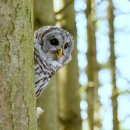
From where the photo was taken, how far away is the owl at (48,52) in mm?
2322

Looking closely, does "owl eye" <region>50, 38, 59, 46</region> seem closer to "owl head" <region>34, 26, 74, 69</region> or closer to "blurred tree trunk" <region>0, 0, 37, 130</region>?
"owl head" <region>34, 26, 74, 69</region>

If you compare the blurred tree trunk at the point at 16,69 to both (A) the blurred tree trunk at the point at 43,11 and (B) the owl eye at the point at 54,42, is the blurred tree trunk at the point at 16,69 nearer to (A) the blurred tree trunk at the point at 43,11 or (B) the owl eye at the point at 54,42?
(B) the owl eye at the point at 54,42

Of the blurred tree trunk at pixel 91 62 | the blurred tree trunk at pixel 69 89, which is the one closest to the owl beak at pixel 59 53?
the blurred tree trunk at pixel 69 89

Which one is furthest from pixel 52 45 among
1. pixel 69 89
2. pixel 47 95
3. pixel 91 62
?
pixel 91 62

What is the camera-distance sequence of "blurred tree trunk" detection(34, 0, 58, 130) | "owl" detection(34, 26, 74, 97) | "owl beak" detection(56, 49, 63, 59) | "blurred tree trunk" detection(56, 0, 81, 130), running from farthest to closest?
"blurred tree trunk" detection(56, 0, 81, 130) < "blurred tree trunk" detection(34, 0, 58, 130) < "owl beak" detection(56, 49, 63, 59) < "owl" detection(34, 26, 74, 97)

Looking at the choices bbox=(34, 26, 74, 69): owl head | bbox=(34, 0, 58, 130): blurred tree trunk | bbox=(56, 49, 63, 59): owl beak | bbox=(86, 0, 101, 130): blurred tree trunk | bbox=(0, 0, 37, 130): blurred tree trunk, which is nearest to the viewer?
bbox=(0, 0, 37, 130): blurred tree trunk

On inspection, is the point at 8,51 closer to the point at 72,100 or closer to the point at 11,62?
the point at 11,62

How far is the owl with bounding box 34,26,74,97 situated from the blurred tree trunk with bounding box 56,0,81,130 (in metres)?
0.75

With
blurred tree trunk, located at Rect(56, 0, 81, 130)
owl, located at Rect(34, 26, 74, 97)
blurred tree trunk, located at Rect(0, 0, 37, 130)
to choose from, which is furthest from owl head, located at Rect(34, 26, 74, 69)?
blurred tree trunk, located at Rect(0, 0, 37, 130)

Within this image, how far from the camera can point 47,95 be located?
275cm

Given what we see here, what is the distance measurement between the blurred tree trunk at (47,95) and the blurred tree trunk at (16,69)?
63.4 inches

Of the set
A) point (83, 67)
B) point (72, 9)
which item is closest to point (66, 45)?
point (72, 9)

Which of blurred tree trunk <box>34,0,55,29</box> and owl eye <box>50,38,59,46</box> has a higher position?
blurred tree trunk <box>34,0,55,29</box>

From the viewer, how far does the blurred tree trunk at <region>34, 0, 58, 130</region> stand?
9.04ft
